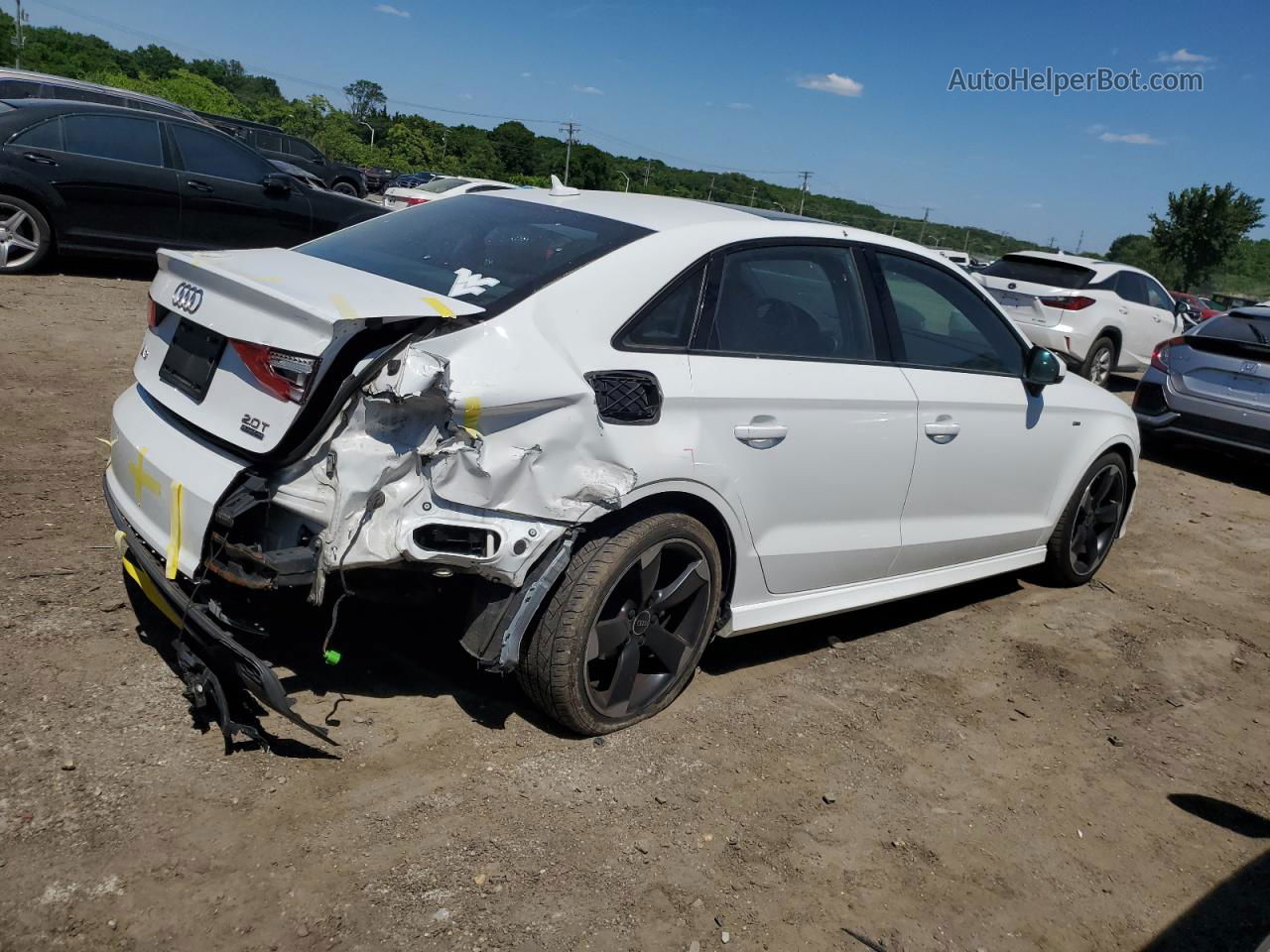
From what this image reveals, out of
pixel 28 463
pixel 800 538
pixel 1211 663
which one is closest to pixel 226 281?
pixel 800 538

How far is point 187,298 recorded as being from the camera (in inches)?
124

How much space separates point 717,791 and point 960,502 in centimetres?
190

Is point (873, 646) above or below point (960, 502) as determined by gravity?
below

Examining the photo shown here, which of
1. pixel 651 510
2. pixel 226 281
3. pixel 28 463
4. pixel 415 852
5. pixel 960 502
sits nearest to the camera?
pixel 415 852

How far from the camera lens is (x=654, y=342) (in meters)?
3.25

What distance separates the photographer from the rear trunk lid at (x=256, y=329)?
2.76 meters

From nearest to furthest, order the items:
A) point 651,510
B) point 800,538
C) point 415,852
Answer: point 415,852 → point 651,510 → point 800,538

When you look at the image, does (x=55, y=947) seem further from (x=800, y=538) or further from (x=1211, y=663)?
(x=1211, y=663)

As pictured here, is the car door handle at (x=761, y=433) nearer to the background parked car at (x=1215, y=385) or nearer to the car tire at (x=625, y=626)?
the car tire at (x=625, y=626)

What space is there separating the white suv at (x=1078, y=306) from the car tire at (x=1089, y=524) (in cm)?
675

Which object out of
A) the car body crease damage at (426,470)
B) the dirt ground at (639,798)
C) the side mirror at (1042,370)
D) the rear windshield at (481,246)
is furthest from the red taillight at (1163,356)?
the car body crease damage at (426,470)

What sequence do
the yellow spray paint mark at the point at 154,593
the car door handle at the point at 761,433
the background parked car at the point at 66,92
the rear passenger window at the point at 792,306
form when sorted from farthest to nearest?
the background parked car at the point at 66,92 → the rear passenger window at the point at 792,306 → the car door handle at the point at 761,433 → the yellow spray paint mark at the point at 154,593

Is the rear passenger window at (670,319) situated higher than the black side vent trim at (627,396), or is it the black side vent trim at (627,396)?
the rear passenger window at (670,319)

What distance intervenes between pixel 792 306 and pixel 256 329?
1.88m
